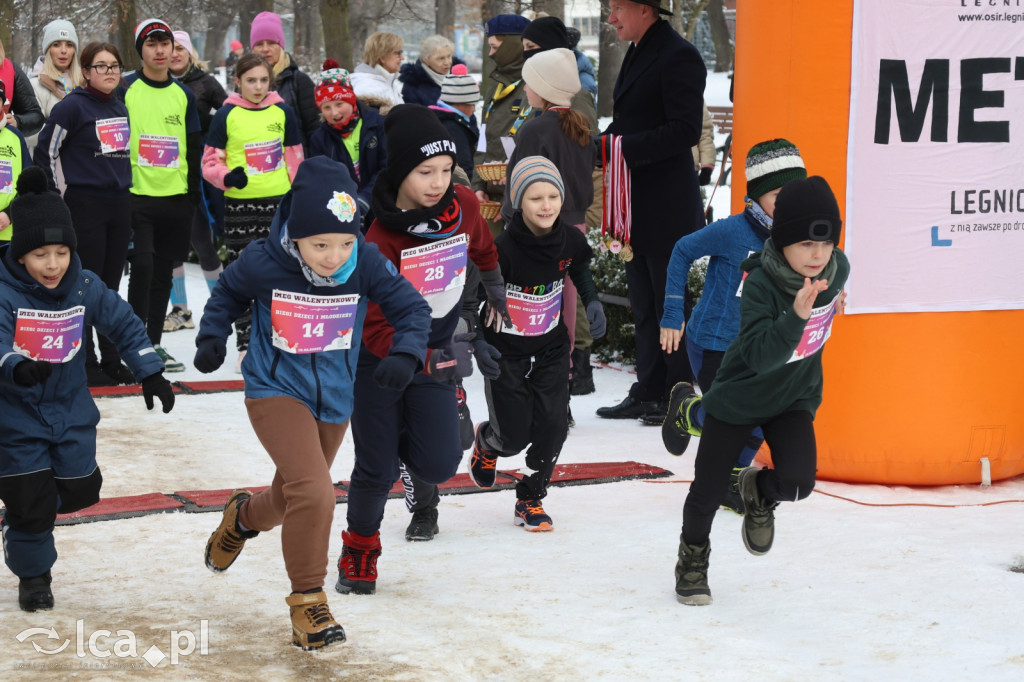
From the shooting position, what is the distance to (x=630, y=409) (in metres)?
8.00

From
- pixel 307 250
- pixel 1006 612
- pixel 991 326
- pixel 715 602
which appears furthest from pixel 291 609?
pixel 991 326

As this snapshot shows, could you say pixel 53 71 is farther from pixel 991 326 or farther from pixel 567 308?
pixel 991 326

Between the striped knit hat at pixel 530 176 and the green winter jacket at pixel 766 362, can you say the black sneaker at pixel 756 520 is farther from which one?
the striped knit hat at pixel 530 176

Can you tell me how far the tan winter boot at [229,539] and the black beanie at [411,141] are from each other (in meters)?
1.33

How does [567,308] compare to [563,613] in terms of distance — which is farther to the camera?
[567,308]

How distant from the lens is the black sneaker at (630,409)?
795cm

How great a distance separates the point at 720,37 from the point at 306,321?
35.7 meters

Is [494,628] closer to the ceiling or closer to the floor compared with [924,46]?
closer to the floor

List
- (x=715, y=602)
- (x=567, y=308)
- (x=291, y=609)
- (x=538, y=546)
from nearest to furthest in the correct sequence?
1. (x=291, y=609)
2. (x=715, y=602)
3. (x=538, y=546)
4. (x=567, y=308)

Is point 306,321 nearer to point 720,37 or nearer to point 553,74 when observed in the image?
point 553,74

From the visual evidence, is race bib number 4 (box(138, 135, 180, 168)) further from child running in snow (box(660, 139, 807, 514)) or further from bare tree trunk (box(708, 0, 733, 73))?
bare tree trunk (box(708, 0, 733, 73))

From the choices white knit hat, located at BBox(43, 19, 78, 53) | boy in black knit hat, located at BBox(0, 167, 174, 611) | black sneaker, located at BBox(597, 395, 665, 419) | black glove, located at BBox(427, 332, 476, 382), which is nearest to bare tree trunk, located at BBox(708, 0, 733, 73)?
white knit hat, located at BBox(43, 19, 78, 53)

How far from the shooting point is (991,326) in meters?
6.21

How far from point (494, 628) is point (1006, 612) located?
1743mm
